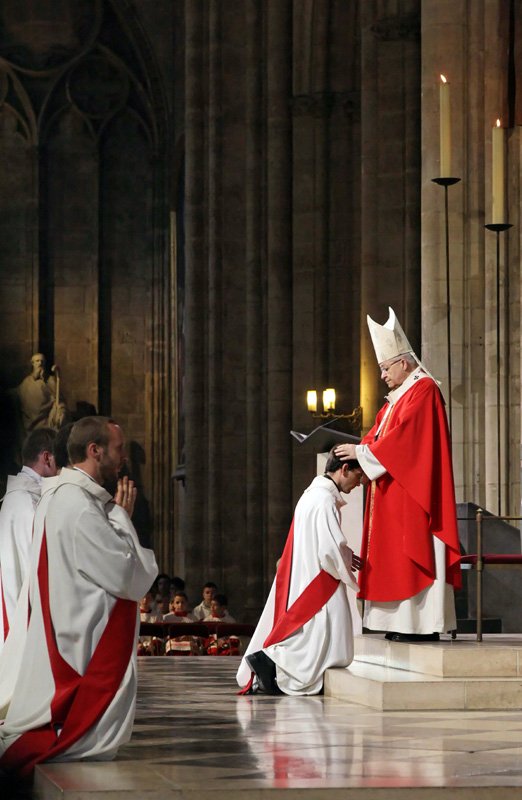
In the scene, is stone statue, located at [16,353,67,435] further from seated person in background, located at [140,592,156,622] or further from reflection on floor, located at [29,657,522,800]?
reflection on floor, located at [29,657,522,800]

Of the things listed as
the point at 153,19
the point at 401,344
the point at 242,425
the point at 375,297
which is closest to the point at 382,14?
the point at 375,297

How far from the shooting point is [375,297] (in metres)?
17.8

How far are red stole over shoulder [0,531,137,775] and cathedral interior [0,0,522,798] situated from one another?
0.53 meters

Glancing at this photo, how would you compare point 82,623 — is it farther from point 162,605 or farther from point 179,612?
point 162,605

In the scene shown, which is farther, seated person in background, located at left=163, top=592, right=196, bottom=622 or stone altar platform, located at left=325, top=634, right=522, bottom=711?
seated person in background, located at left=163, top=592, right=196, bottom=622

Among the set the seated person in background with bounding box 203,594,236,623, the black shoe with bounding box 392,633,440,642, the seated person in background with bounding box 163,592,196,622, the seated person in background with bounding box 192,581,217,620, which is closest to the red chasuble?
the black shoe with bounding box 392,633,440,642

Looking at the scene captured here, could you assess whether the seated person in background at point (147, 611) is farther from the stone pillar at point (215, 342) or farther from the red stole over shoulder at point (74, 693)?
the red stole over shoulder at point (74, 693)

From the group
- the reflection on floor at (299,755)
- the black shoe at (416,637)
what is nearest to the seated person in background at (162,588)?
the reflection on floor at (299,755)

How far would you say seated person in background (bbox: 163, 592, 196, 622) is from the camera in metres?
17.4

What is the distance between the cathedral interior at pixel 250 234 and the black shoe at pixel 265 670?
1591 mm

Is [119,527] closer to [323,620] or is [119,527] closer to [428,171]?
[323,620]

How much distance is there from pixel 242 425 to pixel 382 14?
7.09 metres

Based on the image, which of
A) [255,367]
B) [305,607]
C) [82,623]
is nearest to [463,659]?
[305,607]

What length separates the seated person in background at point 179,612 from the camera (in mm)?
17359
